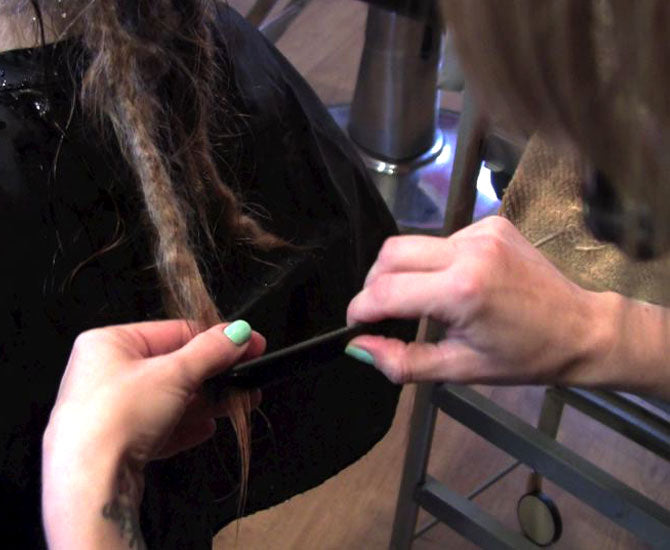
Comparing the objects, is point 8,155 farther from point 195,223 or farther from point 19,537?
point 19,537

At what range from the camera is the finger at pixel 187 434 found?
64cm

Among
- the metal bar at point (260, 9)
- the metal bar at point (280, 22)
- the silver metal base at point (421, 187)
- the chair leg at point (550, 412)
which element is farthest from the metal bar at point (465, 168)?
the metal bar at point (280, 22)

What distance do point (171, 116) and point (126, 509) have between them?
34 cm

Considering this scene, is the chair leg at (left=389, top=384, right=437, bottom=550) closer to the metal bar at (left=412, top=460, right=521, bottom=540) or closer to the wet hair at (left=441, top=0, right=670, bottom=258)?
the metal bar at (left=412, top=460, right=521, bottom=540)

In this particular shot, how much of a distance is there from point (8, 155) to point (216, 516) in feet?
1.28

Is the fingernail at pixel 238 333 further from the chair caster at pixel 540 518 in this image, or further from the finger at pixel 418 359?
the chair caster at pixel 540 518

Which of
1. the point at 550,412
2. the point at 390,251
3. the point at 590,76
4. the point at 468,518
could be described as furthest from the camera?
the point at 550,412

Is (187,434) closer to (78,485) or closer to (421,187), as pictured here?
(78,485)

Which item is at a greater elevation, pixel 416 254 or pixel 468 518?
pixel 416 254

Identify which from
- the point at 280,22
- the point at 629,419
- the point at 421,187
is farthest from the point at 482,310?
the point at 280,22

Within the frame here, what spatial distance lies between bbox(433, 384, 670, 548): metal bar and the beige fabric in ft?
0.55

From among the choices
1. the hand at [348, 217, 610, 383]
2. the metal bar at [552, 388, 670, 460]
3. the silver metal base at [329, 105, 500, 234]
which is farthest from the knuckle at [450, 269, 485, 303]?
the silver metal base at [329, 105, 500, 234]

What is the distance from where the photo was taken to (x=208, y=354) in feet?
1.82

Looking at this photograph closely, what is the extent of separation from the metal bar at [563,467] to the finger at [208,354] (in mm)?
340
